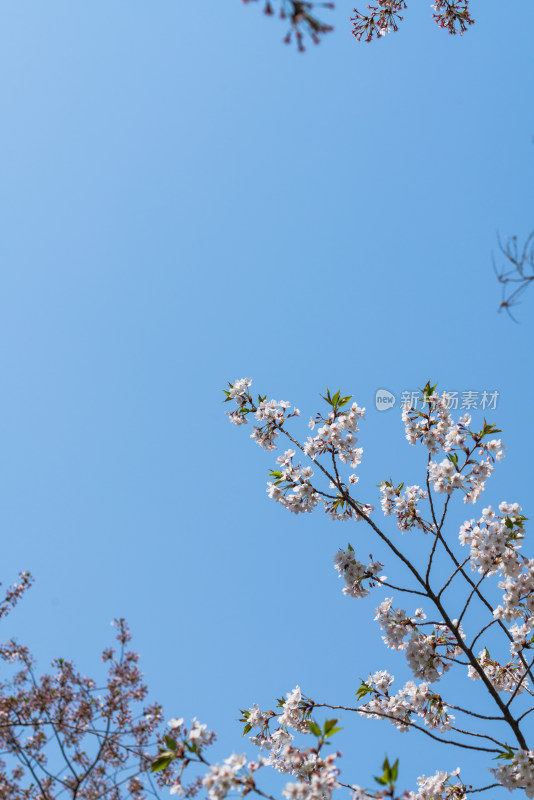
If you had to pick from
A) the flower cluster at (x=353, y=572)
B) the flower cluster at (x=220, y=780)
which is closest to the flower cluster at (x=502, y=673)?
the flower cluster at (x=353, y=572)

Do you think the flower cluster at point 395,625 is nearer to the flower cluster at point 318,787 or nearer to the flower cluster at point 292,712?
the flower cluster at point 292,712

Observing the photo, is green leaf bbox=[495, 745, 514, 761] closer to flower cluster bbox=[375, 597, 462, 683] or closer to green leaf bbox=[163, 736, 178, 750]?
flower cluster bbox=[375, 597, 462, 683]

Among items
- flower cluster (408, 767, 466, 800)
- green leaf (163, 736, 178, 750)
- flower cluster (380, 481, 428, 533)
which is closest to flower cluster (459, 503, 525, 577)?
flower cluster (380, 481, 428, 533)

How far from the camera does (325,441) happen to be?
4949mm

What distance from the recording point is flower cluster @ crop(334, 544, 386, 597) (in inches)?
183

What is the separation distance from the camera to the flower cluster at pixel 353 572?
4.64 m

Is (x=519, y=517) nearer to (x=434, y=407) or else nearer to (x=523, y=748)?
(x=434, y=407)

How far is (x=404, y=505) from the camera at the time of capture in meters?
5.06

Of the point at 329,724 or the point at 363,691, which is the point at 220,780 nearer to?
the point at 329,724

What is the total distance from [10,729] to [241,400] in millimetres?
4899

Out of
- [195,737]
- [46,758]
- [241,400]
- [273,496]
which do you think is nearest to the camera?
[195,737]

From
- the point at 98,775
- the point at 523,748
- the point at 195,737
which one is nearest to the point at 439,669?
the point at 523,748

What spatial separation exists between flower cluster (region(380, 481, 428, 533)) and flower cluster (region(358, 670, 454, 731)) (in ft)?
4.97

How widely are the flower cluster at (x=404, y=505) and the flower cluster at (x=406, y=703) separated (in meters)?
1.51
